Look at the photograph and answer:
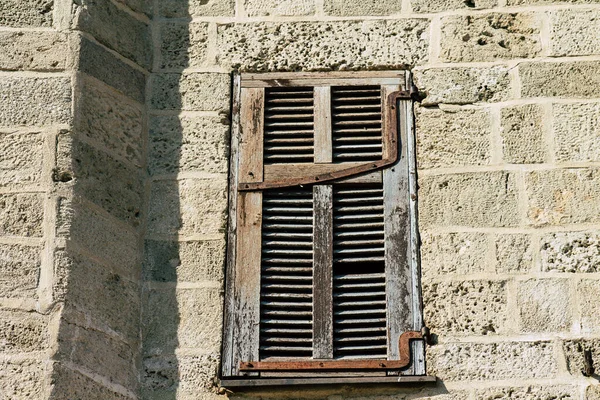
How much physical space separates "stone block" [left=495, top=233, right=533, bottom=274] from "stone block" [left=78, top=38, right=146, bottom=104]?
1.61 m

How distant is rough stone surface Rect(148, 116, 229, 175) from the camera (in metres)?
5.05

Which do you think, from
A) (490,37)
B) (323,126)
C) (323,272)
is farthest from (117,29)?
(490,37)

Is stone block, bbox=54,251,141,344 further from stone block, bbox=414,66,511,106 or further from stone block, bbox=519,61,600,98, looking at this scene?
stone block, bbox=519,61,600,98

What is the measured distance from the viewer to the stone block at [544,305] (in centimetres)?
463

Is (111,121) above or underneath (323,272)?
above

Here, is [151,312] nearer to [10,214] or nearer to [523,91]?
[10,214]

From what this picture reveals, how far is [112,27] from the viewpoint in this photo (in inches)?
203

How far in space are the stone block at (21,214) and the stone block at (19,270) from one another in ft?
0.21

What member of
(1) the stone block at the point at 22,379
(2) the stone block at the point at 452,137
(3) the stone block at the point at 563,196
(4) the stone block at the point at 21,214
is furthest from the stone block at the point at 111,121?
(3) the stone block at the point at 563,196

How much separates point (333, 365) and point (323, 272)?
1.29 ft

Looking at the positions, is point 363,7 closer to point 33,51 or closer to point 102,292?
point 33,51

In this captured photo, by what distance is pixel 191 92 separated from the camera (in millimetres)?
5207

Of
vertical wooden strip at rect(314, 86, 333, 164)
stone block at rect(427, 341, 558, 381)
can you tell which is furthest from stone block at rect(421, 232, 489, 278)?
Result: vertical wooden strip at rect(314, 86, 333, 164)

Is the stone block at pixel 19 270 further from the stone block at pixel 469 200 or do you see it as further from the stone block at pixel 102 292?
the stone block at pixel 469 200
